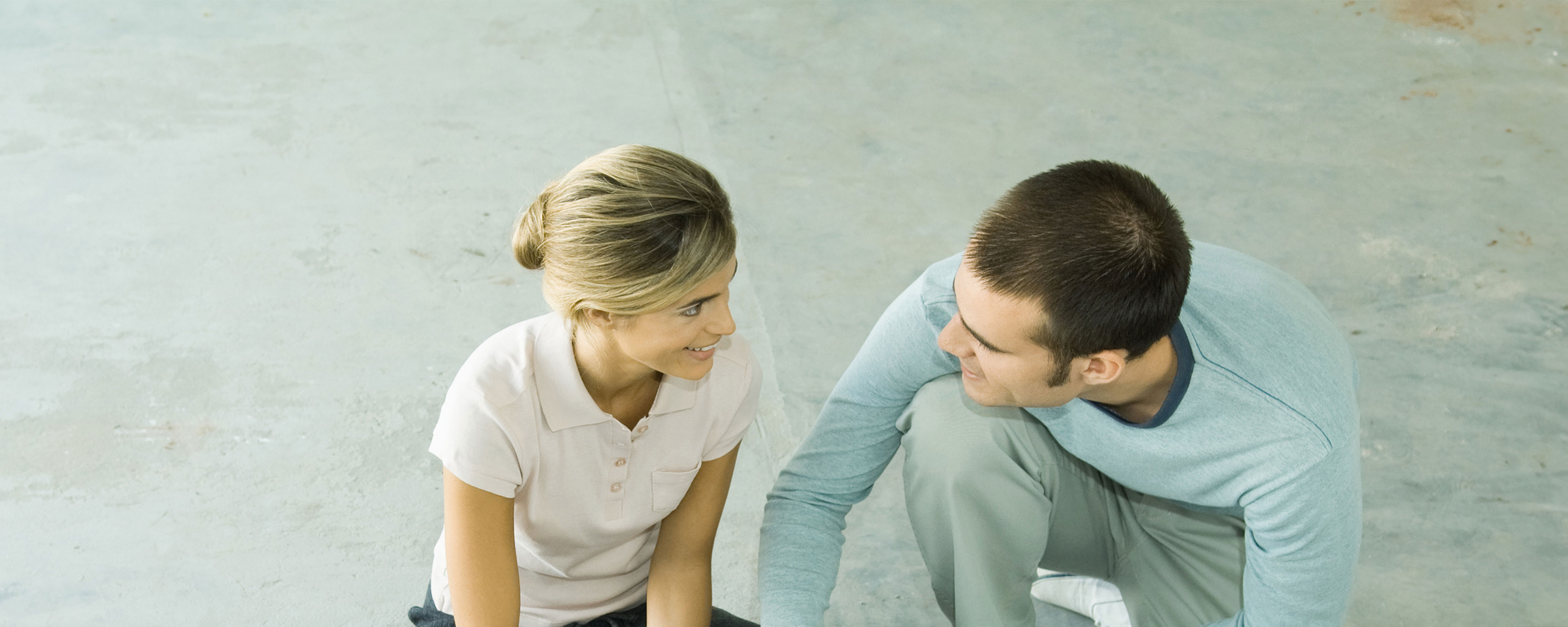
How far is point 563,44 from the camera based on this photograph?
11.9 feet

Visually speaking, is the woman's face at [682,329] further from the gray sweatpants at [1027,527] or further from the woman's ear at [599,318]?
the gray sweatpants at [1027,527]

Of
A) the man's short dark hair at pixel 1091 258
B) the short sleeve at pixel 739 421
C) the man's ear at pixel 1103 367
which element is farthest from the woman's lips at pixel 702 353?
the man's ear at pixel 1103 367

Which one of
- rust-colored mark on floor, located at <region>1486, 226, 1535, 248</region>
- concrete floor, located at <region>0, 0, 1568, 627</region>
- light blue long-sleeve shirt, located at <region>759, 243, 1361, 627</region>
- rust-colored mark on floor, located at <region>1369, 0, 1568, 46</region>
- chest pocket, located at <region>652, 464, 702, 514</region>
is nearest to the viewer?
light blue long-sleeve shirt, located at <region>759, 243, 1361, 627</region>

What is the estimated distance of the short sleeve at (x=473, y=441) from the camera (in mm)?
1378

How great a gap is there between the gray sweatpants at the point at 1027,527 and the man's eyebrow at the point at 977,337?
17cm

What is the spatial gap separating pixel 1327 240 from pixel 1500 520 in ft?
3.04

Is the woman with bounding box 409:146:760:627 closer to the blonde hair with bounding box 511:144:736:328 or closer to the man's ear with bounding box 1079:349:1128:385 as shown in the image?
the blonde hair with bounding box 511:144:736:328

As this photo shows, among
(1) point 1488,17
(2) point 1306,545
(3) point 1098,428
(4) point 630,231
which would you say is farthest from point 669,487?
(1) point 1488,17

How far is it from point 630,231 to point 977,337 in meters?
0.44

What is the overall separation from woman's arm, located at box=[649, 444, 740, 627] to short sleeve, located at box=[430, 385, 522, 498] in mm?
287

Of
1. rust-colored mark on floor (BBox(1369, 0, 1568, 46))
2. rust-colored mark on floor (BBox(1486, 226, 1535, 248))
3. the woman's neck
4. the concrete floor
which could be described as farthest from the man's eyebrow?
rust-colored mark on floor (BBox(1369, 0, 1568, 46))

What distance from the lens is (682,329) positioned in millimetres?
1402

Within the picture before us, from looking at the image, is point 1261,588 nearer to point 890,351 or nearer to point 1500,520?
point 890,351

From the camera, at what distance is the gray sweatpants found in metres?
1.58
